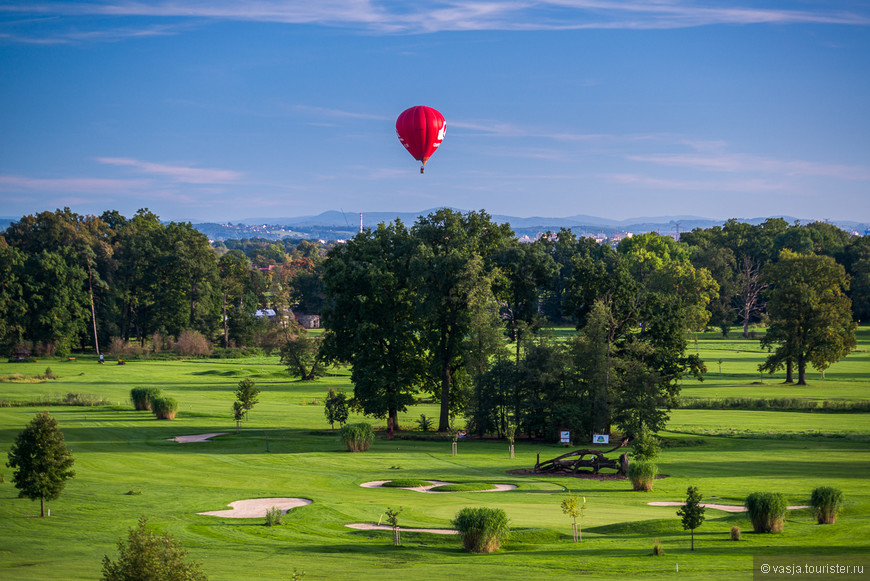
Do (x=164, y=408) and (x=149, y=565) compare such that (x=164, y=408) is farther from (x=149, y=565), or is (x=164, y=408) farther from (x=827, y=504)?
(x=149, y=565)

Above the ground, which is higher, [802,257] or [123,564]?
[802,257]

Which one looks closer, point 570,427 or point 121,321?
point 570,427

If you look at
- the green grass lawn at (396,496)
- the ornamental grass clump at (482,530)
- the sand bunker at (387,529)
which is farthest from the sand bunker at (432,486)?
the ornamental grass clump at (482,530)

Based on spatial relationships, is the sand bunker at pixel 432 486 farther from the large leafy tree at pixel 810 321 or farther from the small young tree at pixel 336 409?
the large leafy tree at pixel 810 321

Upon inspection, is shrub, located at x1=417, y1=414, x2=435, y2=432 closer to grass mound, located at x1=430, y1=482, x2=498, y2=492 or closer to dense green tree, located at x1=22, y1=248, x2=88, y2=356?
grass mound, located at x1=430, y1=482, x2=498, y2=492

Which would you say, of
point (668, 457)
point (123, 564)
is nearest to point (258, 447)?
point (668, 457)

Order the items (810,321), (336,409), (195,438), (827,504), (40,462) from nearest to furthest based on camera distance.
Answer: (827,504), (40,462), (195,438), (336,409), (810,321)

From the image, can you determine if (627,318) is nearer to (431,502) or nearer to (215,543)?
(431,502)


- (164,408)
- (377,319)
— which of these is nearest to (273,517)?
(377,319)
